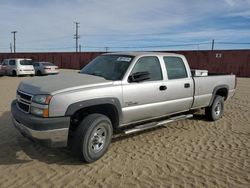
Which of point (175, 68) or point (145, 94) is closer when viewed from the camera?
point (145, 94)

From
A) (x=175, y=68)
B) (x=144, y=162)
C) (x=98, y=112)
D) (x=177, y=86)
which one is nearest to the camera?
(x=144, y=162)

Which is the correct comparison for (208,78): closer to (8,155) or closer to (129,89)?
(129,89)

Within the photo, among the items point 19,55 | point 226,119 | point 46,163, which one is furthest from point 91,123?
point 19,55

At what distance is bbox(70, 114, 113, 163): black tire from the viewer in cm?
405

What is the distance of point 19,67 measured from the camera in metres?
20.8

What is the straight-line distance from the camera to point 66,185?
3.54 m

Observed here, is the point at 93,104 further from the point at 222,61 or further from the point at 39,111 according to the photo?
the point at 222,61

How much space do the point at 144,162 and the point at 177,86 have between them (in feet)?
6.41

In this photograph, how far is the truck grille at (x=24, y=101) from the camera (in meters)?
4.07

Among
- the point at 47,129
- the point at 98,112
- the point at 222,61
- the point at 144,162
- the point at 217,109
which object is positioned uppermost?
the point at 222,61

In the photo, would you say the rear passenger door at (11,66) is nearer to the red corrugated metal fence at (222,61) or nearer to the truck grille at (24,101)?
the red corrugated metal fence at (222,61)

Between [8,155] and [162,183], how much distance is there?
2651 mm

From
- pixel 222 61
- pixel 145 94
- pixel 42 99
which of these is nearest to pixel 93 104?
pixel 42 99

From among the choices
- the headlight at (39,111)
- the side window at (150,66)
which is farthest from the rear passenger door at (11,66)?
the headlight at (39,111)
